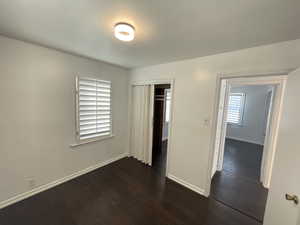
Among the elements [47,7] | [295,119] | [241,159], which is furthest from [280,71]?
[241,159]

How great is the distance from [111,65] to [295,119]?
10.4ft

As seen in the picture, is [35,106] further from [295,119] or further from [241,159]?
[241,159]

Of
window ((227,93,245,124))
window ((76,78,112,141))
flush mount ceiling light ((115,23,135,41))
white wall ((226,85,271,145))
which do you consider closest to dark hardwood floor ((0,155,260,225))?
window ((76,78,112,141))

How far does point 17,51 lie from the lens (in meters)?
1.87

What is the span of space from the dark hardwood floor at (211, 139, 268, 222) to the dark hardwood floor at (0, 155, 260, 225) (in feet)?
0.62

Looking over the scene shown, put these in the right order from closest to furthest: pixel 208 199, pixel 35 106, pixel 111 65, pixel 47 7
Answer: pixel 47 7 → pixel 35 106 → pixel 208 199 → pixel 111 65

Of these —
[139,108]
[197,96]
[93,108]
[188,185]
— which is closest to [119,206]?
[188,185]

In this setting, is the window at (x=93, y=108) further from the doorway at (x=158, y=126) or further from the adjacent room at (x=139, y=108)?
the doorway at (x=158, y=126)

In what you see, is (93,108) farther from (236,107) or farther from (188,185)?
(236,107)

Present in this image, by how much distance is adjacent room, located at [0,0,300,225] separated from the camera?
1223 mm

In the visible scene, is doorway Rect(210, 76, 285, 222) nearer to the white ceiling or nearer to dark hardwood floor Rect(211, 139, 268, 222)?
dark hardwood floor Rect(211, 139, 268, 222)

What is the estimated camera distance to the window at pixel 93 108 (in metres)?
2.62

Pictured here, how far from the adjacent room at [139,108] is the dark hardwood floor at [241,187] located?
2 cm

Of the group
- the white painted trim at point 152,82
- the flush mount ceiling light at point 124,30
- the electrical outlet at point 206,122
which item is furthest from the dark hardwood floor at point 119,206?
the flush mount ceiling light at point 124,30
